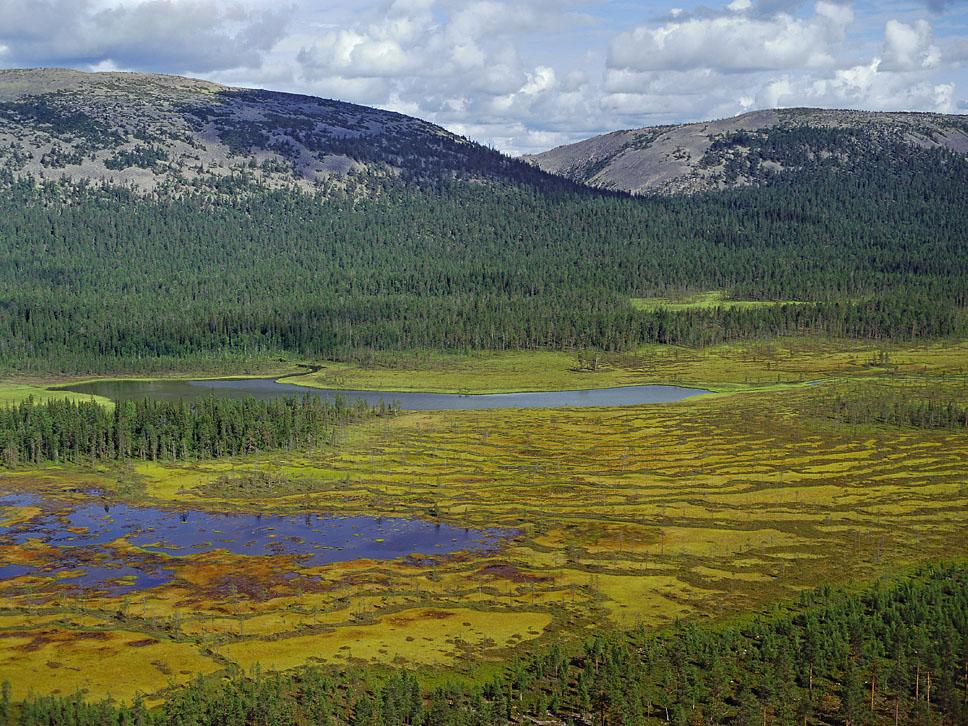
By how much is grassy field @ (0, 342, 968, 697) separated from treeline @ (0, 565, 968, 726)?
16.1ft

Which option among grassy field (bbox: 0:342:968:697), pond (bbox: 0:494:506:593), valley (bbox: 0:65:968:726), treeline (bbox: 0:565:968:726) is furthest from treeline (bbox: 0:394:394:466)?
treeline (bbox: 0:565:968:726)

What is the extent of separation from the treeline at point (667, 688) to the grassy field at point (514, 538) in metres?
4.89

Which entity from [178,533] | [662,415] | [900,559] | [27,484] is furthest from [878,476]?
[27,484]

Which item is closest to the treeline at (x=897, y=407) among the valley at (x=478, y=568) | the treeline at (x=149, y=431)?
the valley at (x=478, y=568)

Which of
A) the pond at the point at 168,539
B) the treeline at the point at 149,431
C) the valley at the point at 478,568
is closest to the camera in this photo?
the valley at the point at 478,568

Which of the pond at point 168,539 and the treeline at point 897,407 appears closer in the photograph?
the pond at point 168,539

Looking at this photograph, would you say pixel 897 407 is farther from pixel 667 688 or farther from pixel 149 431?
pixel 667 688

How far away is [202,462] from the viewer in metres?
146

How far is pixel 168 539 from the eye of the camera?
111625 mm

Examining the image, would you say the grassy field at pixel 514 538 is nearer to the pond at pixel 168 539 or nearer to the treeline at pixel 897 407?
the pond at pixel 168 539

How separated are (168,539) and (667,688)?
187 feet

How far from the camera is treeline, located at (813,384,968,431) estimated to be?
168 meters

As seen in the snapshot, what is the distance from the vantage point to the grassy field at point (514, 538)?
277 feet

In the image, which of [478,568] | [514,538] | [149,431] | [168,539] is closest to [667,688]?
[478,568]
